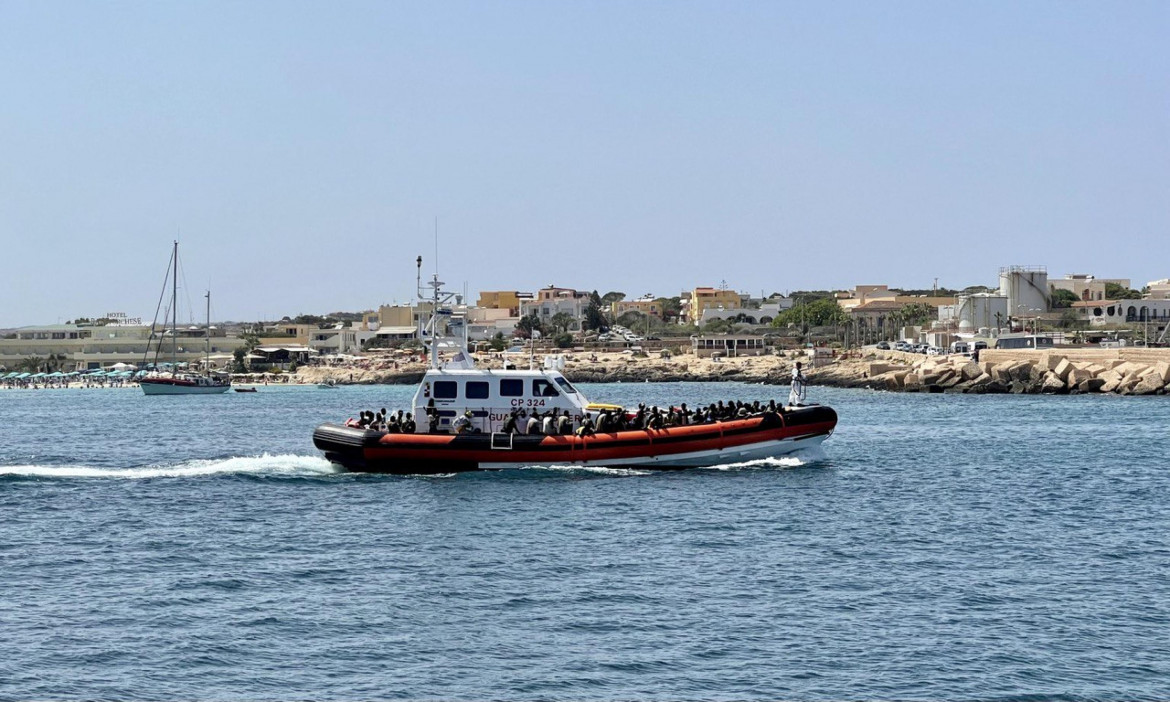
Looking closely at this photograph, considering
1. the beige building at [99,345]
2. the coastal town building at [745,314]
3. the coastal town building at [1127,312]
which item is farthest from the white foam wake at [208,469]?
the coastal town building at [745,314]

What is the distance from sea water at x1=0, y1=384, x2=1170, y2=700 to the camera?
17.1 meters

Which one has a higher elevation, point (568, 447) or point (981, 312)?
point (981, 312)

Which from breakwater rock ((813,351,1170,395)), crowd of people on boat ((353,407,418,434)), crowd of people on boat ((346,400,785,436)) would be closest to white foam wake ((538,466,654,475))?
crowd of people on boat ((346,400,785,436))

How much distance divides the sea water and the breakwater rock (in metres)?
41.8

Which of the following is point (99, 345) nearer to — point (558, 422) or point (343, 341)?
point (343, 341)

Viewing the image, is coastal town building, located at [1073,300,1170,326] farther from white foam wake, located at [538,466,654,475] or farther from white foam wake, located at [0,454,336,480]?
white foam wake, located at [0,454,336,480]

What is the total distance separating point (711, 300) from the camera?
643 feet

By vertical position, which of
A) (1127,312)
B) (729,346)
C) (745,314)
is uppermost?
(745,314)

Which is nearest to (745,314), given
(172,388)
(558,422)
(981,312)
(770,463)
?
(981,312)

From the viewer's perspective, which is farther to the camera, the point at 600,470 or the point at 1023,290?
the point at 1023,290

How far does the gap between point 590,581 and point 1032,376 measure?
6796cm

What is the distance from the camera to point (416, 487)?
1293 inches

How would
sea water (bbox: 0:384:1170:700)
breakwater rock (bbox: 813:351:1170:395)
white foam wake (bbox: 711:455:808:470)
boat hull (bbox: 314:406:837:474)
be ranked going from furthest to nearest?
breakwater rock (bbox: 813:351:1170:395), white foam wake (bbox: 711:455:808:470), boat hull (bbox: 314:406:837:474), sea water (bbox: 0:384:1170:700)

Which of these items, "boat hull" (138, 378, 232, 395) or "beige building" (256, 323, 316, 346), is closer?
"boat hull" (138, 378, 232, 395)
